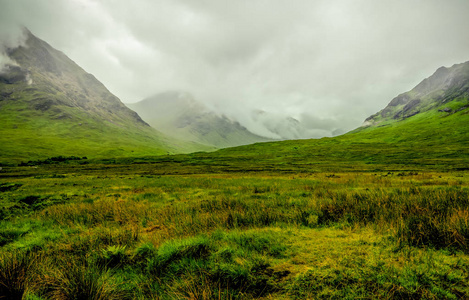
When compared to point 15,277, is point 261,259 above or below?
above

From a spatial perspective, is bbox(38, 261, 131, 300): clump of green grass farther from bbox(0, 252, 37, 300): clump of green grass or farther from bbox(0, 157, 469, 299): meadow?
bbox(0, 252, 37, 300): clump of green grass

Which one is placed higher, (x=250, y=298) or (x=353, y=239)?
(x=353, y=239)

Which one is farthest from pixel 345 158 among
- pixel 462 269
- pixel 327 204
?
pixel 462 269

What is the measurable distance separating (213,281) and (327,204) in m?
6.59

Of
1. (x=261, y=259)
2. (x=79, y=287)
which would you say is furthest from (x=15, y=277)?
(x=261, y=259)

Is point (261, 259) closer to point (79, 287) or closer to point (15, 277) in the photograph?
point (79, 287)

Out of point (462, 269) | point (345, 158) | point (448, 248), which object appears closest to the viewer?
point (462, 269)

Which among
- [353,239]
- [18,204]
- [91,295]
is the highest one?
[353,239]

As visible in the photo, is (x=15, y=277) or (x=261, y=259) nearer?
(x=15, y=277)

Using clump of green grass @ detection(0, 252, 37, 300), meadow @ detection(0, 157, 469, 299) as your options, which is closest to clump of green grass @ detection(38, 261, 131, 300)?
meadow @ detection(0, 157, 469, 299)

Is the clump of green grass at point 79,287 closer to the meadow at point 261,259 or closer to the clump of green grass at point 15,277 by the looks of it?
the meadow at point 261,259

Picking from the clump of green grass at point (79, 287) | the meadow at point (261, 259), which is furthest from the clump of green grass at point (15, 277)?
the clump of green grass at point (79, 287)

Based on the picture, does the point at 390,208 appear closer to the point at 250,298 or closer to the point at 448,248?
the point at 448,248

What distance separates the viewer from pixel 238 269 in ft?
13.2
